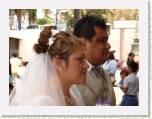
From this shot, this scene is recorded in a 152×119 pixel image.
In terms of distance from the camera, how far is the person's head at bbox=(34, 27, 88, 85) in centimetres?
318

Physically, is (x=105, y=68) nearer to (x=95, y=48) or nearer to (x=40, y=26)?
(x=95, y=48)

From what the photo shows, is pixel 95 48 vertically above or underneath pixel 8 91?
above

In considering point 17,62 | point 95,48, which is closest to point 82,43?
point 95,48

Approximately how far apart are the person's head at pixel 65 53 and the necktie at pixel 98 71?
0.05m

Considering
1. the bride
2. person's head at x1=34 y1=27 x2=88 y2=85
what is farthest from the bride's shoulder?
person's head at x1=34 y1=27 x2=88 y2=85

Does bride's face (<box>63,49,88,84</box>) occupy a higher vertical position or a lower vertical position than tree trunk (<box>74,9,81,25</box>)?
lower

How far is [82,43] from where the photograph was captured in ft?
10.5

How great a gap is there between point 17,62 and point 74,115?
14.9 inches

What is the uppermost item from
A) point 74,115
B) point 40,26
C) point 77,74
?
point 40,26

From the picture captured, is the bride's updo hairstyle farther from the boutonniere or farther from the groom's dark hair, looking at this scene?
the boutonniere

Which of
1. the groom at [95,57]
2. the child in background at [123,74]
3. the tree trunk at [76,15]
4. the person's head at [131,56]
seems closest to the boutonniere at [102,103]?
the groom at [95,57]

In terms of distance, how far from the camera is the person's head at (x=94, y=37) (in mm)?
3197

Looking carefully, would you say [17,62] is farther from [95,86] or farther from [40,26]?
[95,86]

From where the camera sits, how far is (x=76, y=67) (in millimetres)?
3205
